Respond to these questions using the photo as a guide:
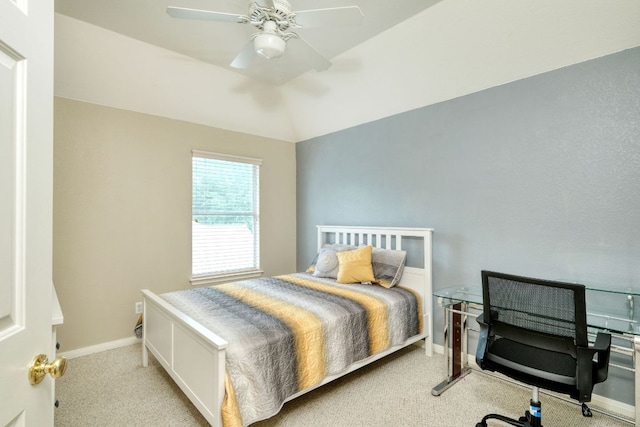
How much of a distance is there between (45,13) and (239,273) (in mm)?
3619

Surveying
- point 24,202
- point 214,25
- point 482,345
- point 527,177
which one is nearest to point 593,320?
point 482,345

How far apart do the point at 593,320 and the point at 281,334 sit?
73.3 inches

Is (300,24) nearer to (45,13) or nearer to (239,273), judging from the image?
(45,13)

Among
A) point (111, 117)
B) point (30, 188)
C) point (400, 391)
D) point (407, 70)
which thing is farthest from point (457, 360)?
point (111, 117)

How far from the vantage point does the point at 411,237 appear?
328 cm

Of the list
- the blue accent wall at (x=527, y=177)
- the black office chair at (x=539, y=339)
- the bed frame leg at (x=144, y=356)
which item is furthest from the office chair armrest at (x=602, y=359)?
the bed frame leg at (x=144, y=356)

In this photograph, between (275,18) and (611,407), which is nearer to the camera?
(275,18)

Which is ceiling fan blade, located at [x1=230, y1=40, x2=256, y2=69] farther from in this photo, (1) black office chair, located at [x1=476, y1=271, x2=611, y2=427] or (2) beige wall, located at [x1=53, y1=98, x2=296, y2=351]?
(1) black office chair, located at [x1=476, y1=271, x2=611, y2=427]

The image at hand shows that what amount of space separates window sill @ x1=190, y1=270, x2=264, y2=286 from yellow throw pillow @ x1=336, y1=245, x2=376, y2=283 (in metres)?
1.51

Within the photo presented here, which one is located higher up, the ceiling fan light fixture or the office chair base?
the ceiling fan light fixture

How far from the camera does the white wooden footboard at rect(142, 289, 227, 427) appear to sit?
5.52 ft

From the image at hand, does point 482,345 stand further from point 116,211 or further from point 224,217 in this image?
point 116,211

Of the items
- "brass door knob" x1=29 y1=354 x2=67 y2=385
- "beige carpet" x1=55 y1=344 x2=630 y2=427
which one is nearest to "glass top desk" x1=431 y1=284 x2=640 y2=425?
"beige carpet" x1=55 y1=344 x2=630 y2=427

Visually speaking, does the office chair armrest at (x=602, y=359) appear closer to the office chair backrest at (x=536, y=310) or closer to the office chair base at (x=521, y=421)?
the office chair backrest at (x=536, y=310)
